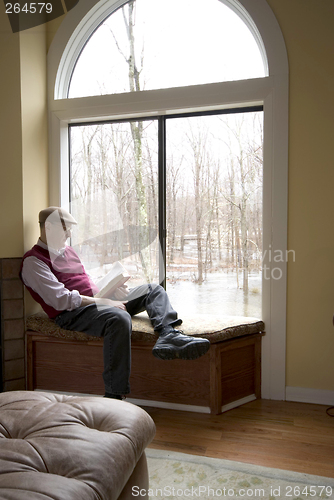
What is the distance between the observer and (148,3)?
9.93ft

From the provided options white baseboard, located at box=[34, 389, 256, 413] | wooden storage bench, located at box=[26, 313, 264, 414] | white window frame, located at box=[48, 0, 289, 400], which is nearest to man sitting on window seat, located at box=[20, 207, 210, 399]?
wooden storage bench, located at box=[26, 313, 264, 414]

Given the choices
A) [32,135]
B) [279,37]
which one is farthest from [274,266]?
[32,135]

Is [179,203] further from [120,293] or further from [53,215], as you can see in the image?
[53,215]

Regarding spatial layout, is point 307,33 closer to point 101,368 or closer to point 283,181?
point 283,181

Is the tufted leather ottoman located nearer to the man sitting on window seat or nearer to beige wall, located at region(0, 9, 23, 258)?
the man sitting on window seat

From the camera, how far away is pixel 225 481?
174 cm

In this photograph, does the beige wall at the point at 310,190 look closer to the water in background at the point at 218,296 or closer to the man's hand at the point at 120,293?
the water in background at the point at 218,296

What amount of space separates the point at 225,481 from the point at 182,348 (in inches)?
27.2

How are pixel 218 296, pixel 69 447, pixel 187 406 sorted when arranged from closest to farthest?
pixel 69 447 < pixel 187 406 < pixel 218 296

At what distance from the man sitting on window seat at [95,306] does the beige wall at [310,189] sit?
2.65 feet

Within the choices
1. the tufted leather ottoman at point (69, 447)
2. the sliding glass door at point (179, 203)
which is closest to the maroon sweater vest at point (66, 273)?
the sliding glass door at point (179, 203)

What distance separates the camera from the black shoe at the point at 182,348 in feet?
7.28

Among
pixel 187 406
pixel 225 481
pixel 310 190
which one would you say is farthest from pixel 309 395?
pixel 310 190

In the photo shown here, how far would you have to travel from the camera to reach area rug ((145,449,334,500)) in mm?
1646
